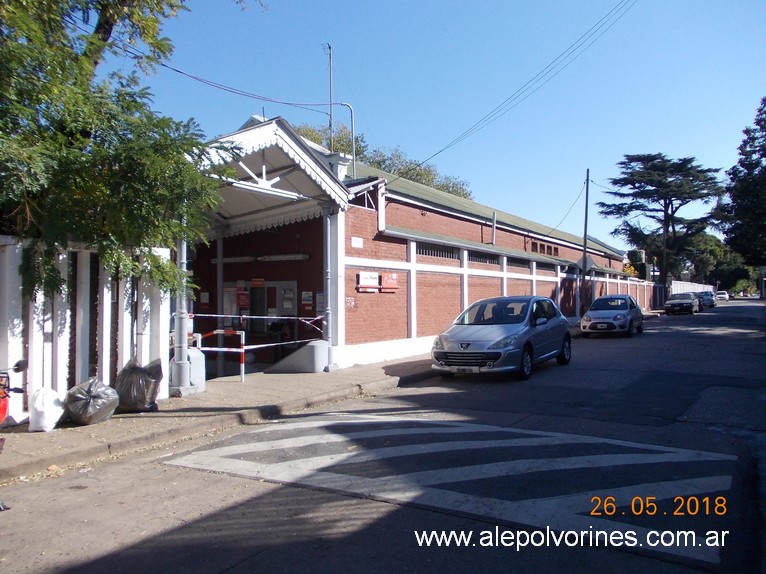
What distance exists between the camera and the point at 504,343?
11625 millimetres

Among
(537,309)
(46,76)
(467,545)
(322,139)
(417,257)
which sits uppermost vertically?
(322,139)

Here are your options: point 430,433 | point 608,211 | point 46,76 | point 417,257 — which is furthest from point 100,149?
point 608,211

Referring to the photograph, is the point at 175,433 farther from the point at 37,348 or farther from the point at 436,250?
the point at 436,250

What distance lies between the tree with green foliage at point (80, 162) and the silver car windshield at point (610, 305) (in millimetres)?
18914

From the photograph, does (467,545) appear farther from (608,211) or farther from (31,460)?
(608,211)

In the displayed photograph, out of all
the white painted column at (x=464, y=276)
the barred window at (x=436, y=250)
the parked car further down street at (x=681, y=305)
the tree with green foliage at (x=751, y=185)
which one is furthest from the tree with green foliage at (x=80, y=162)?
the parked car further down street at (x=681, y=305)

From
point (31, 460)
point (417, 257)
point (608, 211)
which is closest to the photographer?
point (31, 460)

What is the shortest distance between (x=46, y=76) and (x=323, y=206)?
22.1 feet

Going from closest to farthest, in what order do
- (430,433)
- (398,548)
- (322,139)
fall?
(398,548) → (430,433) → (322,139)

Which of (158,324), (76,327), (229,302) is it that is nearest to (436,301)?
(229,302)

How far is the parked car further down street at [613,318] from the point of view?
877 inches

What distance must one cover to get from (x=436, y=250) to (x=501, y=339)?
6.89 m

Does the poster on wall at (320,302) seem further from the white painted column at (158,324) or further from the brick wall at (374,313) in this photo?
the white painted column at (158,324)

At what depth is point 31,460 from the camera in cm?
627
